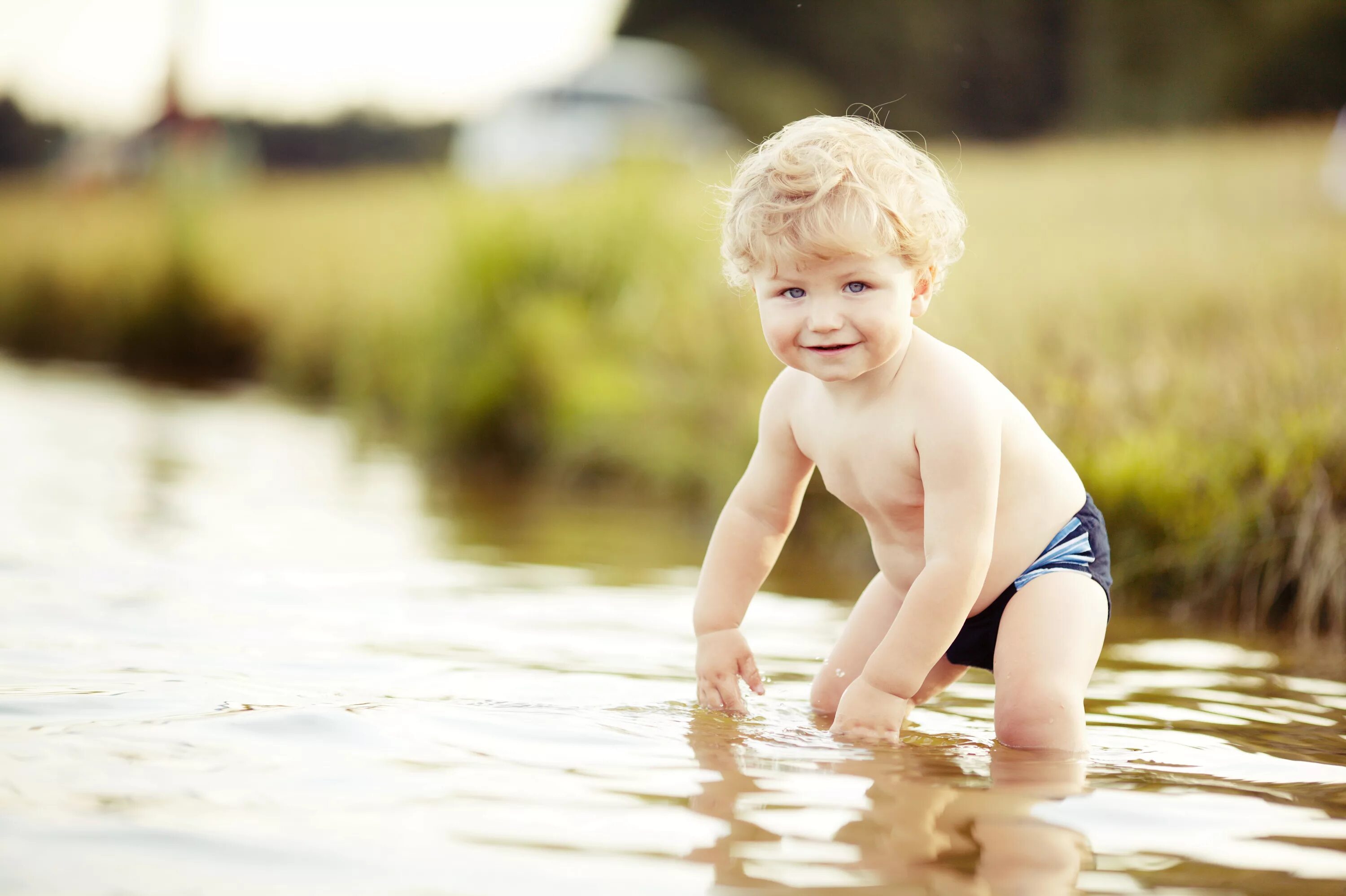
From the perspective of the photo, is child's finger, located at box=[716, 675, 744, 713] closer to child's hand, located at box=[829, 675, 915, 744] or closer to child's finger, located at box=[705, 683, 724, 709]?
child's finger, located at box=[705, 683, 724, 709]

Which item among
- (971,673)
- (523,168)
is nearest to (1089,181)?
(523,168)

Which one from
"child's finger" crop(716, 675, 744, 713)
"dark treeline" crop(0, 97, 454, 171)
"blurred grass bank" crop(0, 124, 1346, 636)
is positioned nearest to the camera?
"child's finger" crop(716, 675, 744, 713)

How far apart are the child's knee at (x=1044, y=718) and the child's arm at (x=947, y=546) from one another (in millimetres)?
187

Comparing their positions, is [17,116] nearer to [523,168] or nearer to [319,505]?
[523,168]

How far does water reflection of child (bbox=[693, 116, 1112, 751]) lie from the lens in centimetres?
243

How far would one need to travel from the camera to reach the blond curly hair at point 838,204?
242 centimetres

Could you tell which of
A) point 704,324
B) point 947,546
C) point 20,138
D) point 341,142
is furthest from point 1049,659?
point 341,142

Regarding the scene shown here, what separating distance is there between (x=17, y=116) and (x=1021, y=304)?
1592 centimetres

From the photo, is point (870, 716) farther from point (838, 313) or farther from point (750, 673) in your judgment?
point (838, 313)

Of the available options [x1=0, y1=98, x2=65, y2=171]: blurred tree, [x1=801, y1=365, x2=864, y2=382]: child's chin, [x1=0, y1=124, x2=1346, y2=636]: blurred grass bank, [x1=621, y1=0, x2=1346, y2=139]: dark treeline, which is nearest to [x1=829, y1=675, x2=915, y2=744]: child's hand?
[x1=801, y1=365, x2=864, y2=382]: child's chin

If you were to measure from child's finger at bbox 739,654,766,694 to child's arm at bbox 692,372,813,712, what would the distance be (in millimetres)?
50

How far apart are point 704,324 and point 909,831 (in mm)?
4913

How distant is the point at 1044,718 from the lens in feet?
8.09

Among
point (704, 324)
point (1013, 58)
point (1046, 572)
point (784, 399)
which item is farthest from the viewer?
point (1013, 58)
